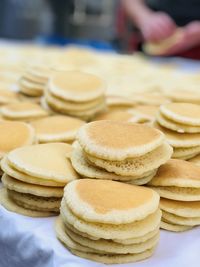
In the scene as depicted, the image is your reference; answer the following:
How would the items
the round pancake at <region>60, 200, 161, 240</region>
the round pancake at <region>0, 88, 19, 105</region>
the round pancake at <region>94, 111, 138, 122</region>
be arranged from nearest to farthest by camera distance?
the round pancake at <region>60, 200, 161, 240</region>, the round pancake at <region>94, 111, 138, 122</region>, the round pancake at <region>0, 88, 19, 105</region>

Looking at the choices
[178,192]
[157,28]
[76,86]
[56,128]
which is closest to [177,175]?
A: [178,192]

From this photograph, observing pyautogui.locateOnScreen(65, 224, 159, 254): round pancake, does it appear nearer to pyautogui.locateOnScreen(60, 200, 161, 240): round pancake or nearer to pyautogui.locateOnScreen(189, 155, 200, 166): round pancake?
pyautogui.locateOnScreen(60, 200, 161, 240): round pancake

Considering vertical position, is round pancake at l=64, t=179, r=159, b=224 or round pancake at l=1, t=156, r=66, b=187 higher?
round pancake at l=64, t=179, r=159, b=224

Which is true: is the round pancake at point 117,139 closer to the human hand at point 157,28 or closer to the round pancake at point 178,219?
the round pancake at point 178,219

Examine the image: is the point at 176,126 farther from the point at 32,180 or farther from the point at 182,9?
the point at 182,9

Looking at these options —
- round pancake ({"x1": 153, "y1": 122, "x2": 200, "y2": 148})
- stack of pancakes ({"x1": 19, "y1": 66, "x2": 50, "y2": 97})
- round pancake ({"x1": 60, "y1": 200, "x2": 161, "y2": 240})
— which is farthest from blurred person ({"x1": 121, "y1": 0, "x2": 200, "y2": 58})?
round pancake ({"x1": 60, "y1": 200, "x2": 161, "y2": 240})

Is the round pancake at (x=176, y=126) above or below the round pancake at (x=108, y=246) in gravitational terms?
above

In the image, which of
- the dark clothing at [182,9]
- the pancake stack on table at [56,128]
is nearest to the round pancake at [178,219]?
the pancake stack on table at [56,128]

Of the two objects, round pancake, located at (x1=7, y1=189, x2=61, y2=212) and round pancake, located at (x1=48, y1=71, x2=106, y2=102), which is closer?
round pancake, located at (x1=7, y1=189, x2=61, y2=212)
